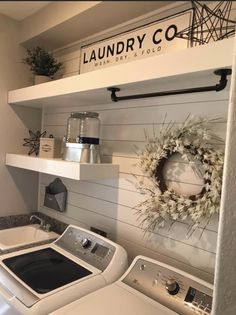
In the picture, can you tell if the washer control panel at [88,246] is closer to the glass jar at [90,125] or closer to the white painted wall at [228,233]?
the glass jar at [90,125]

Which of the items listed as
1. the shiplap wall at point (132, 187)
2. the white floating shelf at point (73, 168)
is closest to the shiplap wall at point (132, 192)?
the shiplap wall at point (132, 187)

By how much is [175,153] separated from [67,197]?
101 cm

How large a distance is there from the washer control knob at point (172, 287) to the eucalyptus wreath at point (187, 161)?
0.87 ft

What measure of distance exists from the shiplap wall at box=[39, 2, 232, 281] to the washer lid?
11.4 inches

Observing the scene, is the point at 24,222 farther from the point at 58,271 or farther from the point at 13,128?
the point at 58,271

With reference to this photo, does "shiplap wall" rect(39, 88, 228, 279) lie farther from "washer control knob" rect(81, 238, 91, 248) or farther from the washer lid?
the washer lid

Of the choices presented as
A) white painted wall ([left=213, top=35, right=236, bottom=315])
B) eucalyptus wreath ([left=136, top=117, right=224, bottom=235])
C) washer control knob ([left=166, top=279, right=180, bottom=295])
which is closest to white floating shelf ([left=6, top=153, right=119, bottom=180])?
eucalyptus wreath ([left=136, top=117, right=224, bottom=235])

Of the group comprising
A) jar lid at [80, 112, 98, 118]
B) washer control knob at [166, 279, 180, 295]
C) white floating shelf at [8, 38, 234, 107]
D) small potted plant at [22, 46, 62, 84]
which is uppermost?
small potted plant at [22, 46, 62, 84]

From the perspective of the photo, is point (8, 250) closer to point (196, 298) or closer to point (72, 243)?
point (72, 243)

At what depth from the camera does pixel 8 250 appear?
1523 millimetres

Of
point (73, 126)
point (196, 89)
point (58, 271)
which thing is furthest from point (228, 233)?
point (73, 126)

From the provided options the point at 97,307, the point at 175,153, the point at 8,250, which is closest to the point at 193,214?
the point at 175,153

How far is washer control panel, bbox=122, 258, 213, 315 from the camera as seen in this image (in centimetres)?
105

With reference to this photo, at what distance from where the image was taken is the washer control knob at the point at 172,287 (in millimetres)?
1126
